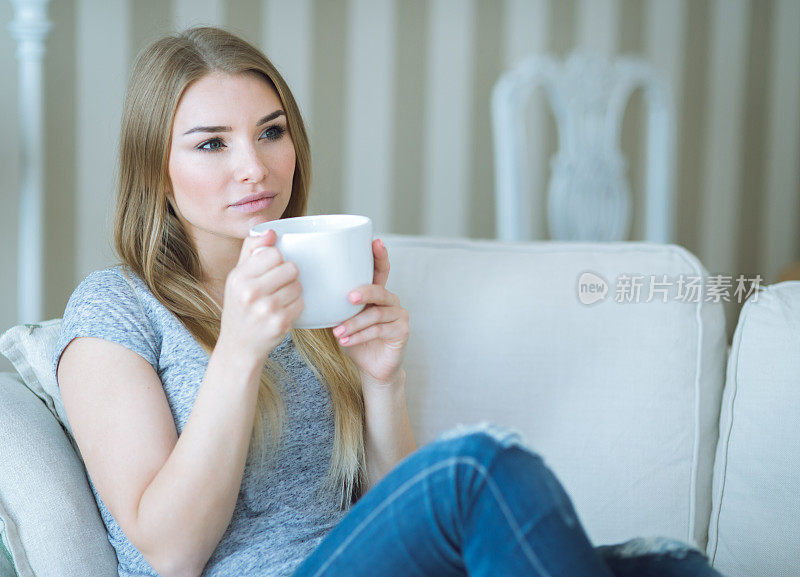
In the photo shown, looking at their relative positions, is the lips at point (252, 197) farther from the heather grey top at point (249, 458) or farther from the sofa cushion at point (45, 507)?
the sofa cushion at point (45, 507)

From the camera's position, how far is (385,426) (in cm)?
123

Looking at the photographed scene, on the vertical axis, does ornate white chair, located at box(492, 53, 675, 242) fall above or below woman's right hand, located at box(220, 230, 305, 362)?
above

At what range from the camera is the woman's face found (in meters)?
1.15

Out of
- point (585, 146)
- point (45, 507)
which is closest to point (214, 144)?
point (45, 507)

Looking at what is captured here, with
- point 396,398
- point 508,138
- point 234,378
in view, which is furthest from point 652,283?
point 508,138

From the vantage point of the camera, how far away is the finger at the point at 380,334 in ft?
3.33

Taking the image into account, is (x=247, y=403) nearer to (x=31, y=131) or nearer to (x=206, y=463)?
(x=206, y=463)

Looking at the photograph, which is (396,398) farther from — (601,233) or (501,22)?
(501,22)

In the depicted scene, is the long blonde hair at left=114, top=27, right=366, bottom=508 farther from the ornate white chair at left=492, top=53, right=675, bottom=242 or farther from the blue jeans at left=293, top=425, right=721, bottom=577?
the ornate white chair at left=492, top=53, right=675, bottom=242

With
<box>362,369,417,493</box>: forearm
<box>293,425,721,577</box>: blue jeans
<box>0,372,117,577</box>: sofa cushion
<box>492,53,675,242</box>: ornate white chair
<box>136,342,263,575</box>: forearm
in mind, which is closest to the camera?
<box>293,425,721,577</box>: blue jeans

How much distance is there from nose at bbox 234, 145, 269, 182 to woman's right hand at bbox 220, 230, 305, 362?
0.28 metres

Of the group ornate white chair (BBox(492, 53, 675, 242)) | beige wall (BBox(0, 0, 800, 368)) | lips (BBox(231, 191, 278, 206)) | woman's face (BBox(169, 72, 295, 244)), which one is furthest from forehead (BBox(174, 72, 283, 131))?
ornate white chair (BBox(492, 53, 675, 242))

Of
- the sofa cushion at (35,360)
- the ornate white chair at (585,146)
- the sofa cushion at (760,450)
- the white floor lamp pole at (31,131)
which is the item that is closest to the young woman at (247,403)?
the sofa cushion at (35,360)

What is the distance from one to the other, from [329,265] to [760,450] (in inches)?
32.4
